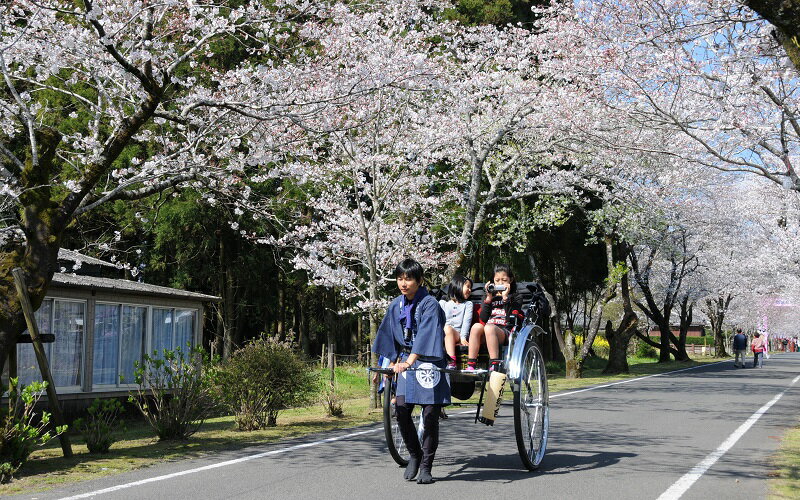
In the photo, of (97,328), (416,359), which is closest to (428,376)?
(416,359)

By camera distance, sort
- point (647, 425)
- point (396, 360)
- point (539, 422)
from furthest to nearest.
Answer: point (647, 425) < point (539, 422) < point (396, 360)

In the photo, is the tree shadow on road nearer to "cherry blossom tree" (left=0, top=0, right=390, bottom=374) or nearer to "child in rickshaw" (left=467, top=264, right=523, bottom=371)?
"child in rickshaw" (left=467, top=264, right=523, bottom=371)

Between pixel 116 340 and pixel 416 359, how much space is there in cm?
1245

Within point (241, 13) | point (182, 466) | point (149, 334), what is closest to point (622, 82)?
point (241, 13)

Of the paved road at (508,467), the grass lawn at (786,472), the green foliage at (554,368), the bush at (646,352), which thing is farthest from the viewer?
the bush at (646,352)

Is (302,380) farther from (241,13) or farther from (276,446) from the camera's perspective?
(241,13)

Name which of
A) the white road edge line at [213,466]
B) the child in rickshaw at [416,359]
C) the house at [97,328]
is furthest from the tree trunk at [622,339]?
the child in rickshaw at [416,359]

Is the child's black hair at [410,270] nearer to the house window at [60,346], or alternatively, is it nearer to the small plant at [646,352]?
the house window at [60,346]

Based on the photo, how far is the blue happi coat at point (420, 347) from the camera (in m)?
7.08

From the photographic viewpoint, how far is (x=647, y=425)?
1255 cm

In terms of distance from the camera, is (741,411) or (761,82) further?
(741,411)

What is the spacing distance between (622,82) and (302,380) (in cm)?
815

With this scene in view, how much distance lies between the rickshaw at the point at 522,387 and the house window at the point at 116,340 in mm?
10576

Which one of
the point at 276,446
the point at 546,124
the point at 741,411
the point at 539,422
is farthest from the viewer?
the point at 546,124
